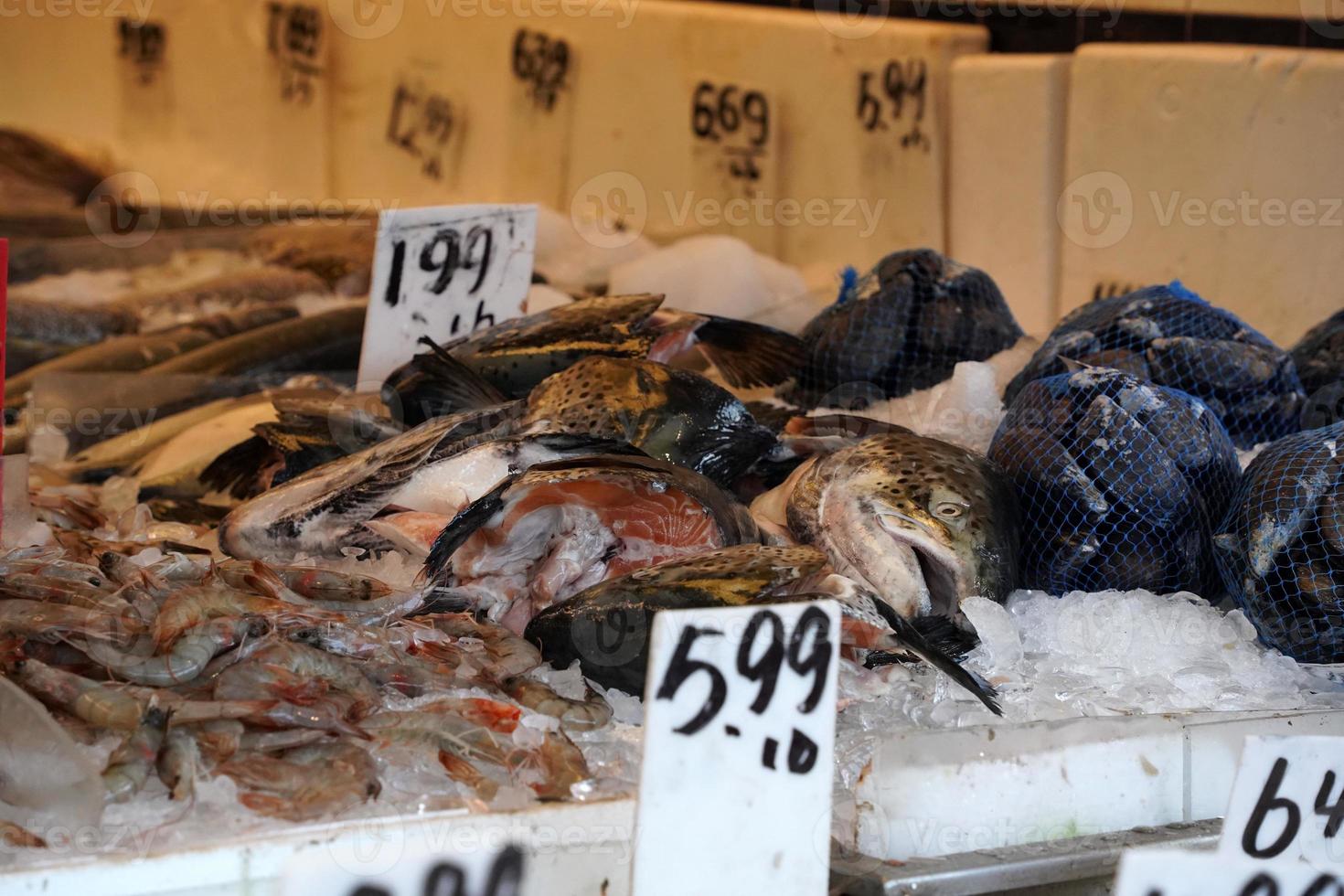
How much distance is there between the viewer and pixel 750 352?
2.65m

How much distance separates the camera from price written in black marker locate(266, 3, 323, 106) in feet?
16.4

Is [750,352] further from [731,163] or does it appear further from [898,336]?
[731,163]

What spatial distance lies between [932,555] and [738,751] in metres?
0.71

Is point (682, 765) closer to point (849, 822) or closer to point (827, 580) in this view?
point (849, 822)

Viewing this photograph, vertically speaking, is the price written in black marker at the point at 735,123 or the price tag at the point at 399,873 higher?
the price written in black marker at the point at 735,123

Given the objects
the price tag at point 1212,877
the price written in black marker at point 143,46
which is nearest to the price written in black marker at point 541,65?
the price written in black marker at point 143,46

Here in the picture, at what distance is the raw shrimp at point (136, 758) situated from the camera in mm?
1286

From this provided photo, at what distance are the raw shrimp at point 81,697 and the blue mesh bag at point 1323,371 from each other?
207cm

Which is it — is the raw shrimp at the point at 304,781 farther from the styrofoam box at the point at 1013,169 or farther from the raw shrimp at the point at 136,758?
the styrofoam box at the point at 1013,169

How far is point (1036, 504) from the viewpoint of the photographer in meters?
2.01

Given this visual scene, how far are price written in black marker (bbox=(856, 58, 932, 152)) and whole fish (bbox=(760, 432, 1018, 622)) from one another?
322 centimetres

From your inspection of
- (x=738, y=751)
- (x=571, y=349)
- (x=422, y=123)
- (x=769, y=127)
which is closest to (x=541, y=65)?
(x=422, y=123)

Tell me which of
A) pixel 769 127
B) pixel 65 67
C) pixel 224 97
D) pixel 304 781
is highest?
pixel 65 67

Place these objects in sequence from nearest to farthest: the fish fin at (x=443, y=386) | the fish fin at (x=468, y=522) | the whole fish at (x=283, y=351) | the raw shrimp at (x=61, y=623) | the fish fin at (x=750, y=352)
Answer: the raw shrimp at (x=61, y=623), the fish fin at (x=468, y=522), the fish fin at (x=443, y=386), the fish fin at (x=750, y=352), the whole fish at (x=283, y=351)
